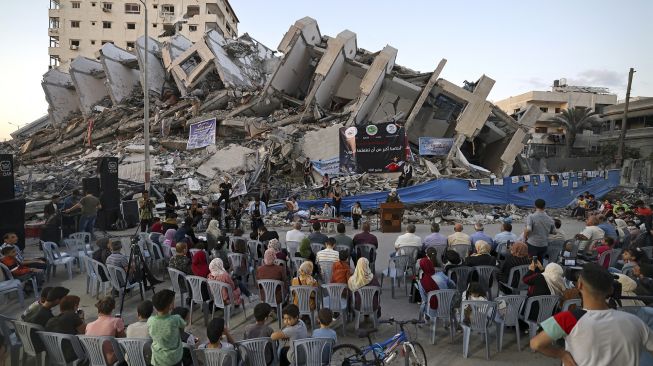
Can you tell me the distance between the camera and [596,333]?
236 cm

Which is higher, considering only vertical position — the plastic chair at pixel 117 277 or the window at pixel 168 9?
the window at pixel 168 9

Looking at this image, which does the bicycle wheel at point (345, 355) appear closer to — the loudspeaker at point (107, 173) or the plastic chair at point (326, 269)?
the plastic chair at point (326, 269)

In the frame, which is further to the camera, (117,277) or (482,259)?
(117,277)

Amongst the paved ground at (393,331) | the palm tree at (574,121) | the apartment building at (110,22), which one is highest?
the apartment building at (110,22)

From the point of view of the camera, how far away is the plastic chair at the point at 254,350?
415 cm

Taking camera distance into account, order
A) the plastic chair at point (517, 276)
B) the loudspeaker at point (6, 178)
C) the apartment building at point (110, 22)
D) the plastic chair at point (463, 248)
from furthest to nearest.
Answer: the apartment building at point (110, 22), the loudspeaker at point (6, 178), the plastic chair at point (463, 248), the plastic chair at point (517, 276)

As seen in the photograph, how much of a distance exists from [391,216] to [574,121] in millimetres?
33863

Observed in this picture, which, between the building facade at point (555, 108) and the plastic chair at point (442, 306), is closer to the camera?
the plastic chair at point (442, 306)

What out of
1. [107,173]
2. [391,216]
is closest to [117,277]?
[107,173]

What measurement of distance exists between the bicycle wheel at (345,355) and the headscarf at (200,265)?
2972 mm

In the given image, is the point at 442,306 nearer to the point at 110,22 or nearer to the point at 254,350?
the point at 254,350

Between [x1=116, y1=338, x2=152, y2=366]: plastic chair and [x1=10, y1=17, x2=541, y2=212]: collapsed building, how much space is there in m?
15.9

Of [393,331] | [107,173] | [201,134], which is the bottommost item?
[393,331]

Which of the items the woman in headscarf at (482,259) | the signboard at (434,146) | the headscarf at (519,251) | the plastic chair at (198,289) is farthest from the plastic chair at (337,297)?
the signboard at (434,146)
